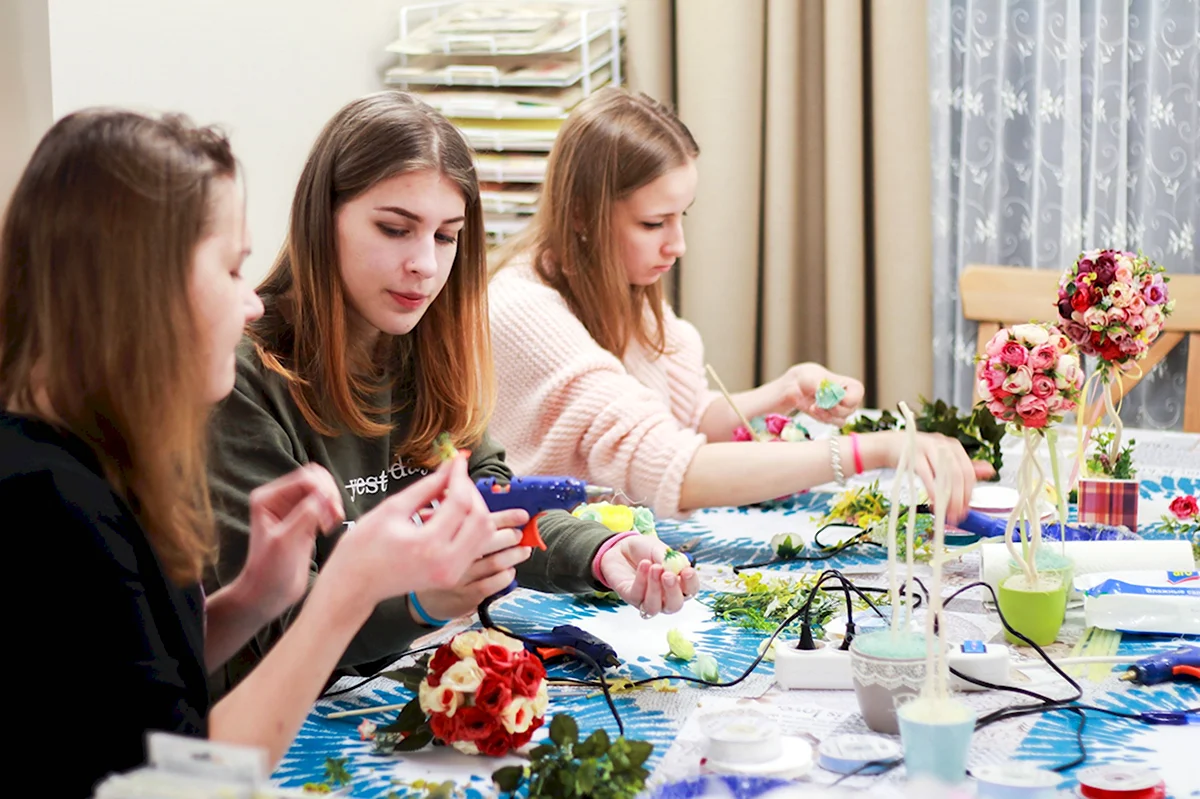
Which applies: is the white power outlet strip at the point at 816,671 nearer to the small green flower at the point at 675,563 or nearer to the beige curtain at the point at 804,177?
the small green flower at the point at 675,563

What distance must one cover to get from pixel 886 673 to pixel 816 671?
0.13 meters

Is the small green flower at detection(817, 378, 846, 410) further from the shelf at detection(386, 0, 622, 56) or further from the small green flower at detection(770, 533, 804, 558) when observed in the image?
the shelf at detection(386, 0, 622, 56)

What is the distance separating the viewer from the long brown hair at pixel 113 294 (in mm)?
848

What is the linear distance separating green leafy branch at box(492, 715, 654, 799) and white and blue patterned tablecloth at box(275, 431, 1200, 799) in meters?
0.05

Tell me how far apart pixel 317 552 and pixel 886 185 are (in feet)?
5.79

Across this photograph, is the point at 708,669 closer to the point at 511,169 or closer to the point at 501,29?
the point at 511,169

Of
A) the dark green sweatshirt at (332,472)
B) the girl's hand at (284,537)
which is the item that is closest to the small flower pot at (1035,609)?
the dark green sweatshirt at (332,472)

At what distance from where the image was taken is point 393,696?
3.86 ft

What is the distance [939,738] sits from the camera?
95 cm

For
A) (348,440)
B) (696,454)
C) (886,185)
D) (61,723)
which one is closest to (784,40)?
(886,185)

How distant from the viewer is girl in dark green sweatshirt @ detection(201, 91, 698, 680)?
1.29 metres

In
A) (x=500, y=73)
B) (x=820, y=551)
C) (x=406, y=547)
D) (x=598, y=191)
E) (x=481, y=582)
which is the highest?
(x=500, y=73)

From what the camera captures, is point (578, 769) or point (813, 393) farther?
point (813, 393)

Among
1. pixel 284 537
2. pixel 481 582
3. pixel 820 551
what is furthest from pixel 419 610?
pixel 820 551
